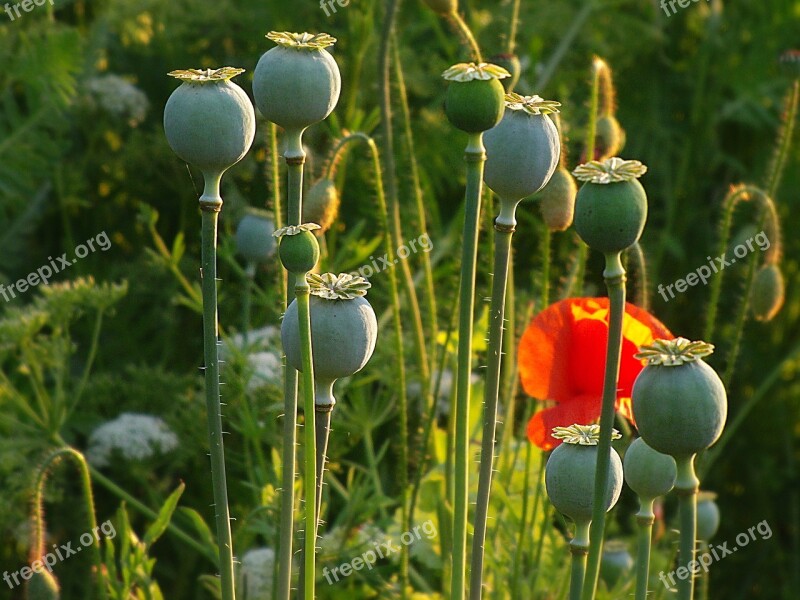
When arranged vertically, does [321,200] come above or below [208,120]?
below

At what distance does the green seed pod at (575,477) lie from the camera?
63 cm

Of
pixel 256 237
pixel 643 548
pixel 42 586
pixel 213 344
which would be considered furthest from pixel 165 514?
pixel 256 237

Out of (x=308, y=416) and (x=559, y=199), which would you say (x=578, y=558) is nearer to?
(x=308, y=416)

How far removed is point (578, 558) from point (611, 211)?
0.70ft

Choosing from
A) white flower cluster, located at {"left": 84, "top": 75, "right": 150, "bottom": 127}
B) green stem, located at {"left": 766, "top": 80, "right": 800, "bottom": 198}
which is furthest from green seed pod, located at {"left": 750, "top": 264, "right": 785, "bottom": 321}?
white flower cluster, located at {"left": 84, "top": 75, "right": 150, "bottom": 127}

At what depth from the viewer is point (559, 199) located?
3.14ft

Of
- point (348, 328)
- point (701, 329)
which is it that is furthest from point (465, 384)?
point (701, 329)

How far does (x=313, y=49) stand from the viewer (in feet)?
2.10

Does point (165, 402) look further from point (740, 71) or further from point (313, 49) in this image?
point (740, 71)

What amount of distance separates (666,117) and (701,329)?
41cm

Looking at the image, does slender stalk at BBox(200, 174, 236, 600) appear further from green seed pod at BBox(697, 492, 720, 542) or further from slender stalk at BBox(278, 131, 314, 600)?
green seed pod at BBox(697, 492, 720, 542)

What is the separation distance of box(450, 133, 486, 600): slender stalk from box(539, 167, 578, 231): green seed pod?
0.32 meters

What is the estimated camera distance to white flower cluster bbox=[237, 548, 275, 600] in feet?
3.76

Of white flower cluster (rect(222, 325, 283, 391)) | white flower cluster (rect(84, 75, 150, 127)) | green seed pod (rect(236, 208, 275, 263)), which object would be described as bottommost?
white flower cluster (rect(222, 325, 283, 391))
